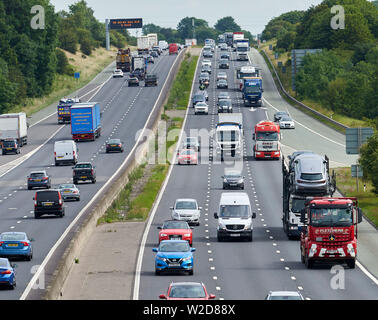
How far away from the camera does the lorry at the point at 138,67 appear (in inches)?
6211

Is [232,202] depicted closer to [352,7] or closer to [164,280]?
[164,280]

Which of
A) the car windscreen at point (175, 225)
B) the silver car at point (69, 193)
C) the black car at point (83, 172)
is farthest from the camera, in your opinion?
the black car at point (83, 172)

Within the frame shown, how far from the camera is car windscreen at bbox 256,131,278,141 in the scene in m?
84.9

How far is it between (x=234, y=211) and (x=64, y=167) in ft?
123

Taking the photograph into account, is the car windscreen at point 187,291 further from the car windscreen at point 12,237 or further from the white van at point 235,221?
the white van at point 235,221

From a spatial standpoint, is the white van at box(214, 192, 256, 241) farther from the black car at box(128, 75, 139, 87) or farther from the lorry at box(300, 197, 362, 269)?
the black car at box(128, 75, 139, 87)

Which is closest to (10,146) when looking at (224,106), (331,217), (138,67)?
(224,106)

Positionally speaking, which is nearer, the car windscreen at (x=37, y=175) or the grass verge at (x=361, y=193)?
the grass verge at (x=361, y=193)

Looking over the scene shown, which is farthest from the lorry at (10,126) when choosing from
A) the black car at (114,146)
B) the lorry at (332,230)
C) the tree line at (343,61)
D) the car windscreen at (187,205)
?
the lorry at (332,230)

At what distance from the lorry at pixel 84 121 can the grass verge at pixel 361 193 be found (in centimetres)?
2947

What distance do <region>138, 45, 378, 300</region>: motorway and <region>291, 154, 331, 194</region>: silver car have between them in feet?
9.99

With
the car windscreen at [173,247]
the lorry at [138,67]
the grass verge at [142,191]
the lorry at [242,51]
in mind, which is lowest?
the grass verge at [142,191]

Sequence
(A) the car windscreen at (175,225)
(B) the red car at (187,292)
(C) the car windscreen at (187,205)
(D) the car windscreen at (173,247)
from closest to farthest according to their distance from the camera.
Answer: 1. (B) the red car at (187,292)
2. (D) the car windscreen at (173,247)
3. (A) the car windscreen at (175,225)
4. (C) the car windscreen at (187,205)
